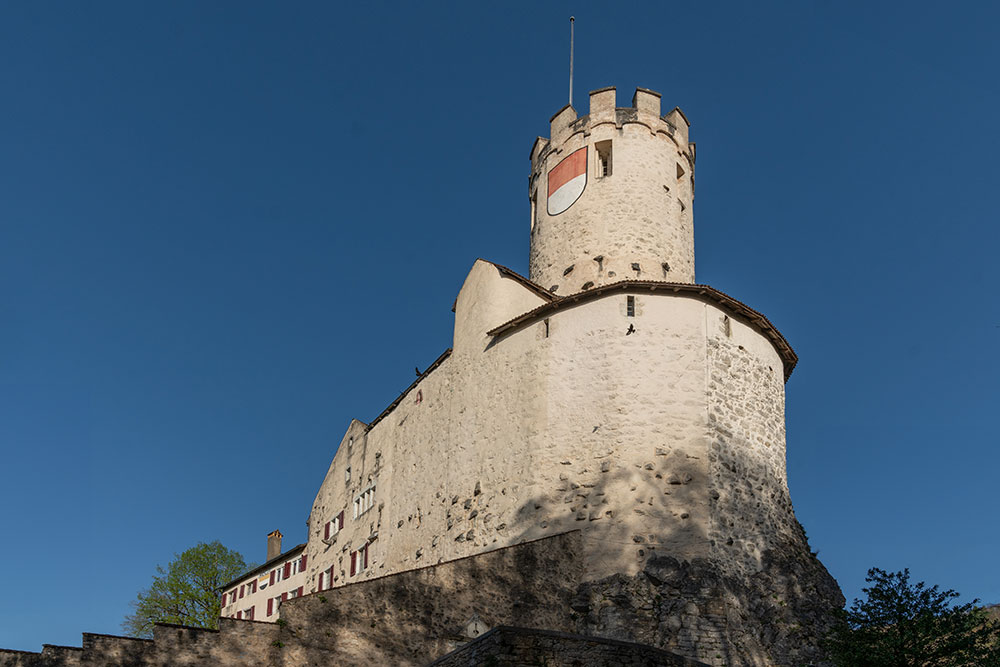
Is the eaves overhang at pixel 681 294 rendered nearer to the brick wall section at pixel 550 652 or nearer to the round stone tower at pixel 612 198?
the round stone tower at pixel 612 198

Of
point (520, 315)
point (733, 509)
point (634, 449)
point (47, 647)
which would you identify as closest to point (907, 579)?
point (733, 509)

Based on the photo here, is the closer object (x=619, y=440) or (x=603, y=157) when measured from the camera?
(x=619, y=440)

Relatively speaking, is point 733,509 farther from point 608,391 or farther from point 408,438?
point 408,438

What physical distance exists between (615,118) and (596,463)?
13530 millimetres

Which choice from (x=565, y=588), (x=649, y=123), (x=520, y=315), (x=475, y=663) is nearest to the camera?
(x=475, y=663)

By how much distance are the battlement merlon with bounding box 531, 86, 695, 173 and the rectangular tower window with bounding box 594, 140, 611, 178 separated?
0.68 metres

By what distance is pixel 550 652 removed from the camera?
1409 centimetres

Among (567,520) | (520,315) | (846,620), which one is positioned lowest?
(846,620)

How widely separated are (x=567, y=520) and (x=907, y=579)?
839 cm

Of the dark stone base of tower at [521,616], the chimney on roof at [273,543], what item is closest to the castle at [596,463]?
the dark stone base of tower at [521,616]

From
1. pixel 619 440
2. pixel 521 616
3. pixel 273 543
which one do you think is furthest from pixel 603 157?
pixel 273 543

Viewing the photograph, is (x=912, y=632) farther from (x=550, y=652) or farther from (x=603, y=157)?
(x=603, y=157)

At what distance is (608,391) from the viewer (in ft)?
85.0

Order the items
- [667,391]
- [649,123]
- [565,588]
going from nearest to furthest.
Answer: [565,588] < [667,391] < [649,123]
